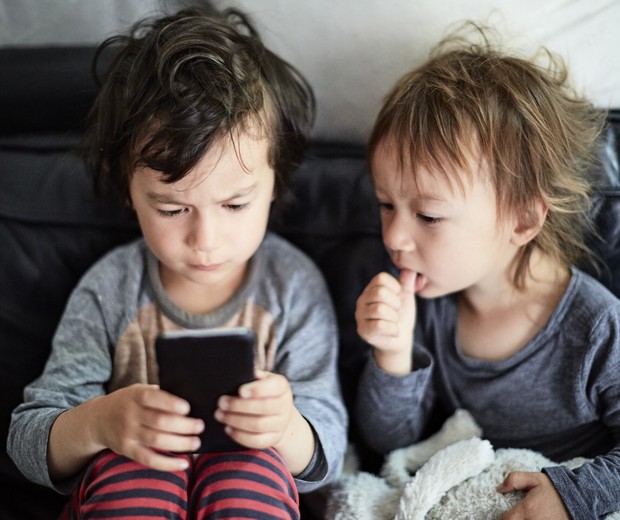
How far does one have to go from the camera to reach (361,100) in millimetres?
1253

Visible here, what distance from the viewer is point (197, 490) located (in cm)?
94

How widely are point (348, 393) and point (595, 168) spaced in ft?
1.75

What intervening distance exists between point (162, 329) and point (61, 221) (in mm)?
293

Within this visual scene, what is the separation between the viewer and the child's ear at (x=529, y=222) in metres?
1.05

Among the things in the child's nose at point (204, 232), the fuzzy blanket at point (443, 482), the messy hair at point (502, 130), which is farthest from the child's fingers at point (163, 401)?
the messy hair at point (502, 130)

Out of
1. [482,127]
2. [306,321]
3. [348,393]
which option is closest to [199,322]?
[306,321]

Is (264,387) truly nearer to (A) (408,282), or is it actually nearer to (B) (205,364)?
(B) (205,364)

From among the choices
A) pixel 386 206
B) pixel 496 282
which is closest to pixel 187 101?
pixel 386 206

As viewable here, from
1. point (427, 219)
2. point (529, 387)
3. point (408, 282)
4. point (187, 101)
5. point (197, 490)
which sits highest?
point (187, 101)

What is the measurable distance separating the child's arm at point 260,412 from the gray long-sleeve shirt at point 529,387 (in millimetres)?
241

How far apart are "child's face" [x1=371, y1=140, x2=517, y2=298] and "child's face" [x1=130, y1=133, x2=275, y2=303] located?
0.18m

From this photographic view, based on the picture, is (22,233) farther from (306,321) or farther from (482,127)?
(482,127)

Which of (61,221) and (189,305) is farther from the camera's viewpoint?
(61,221)

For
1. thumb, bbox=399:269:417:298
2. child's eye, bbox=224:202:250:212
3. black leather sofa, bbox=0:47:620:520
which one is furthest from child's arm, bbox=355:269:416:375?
child's eye, bbox=224:202:250:212
